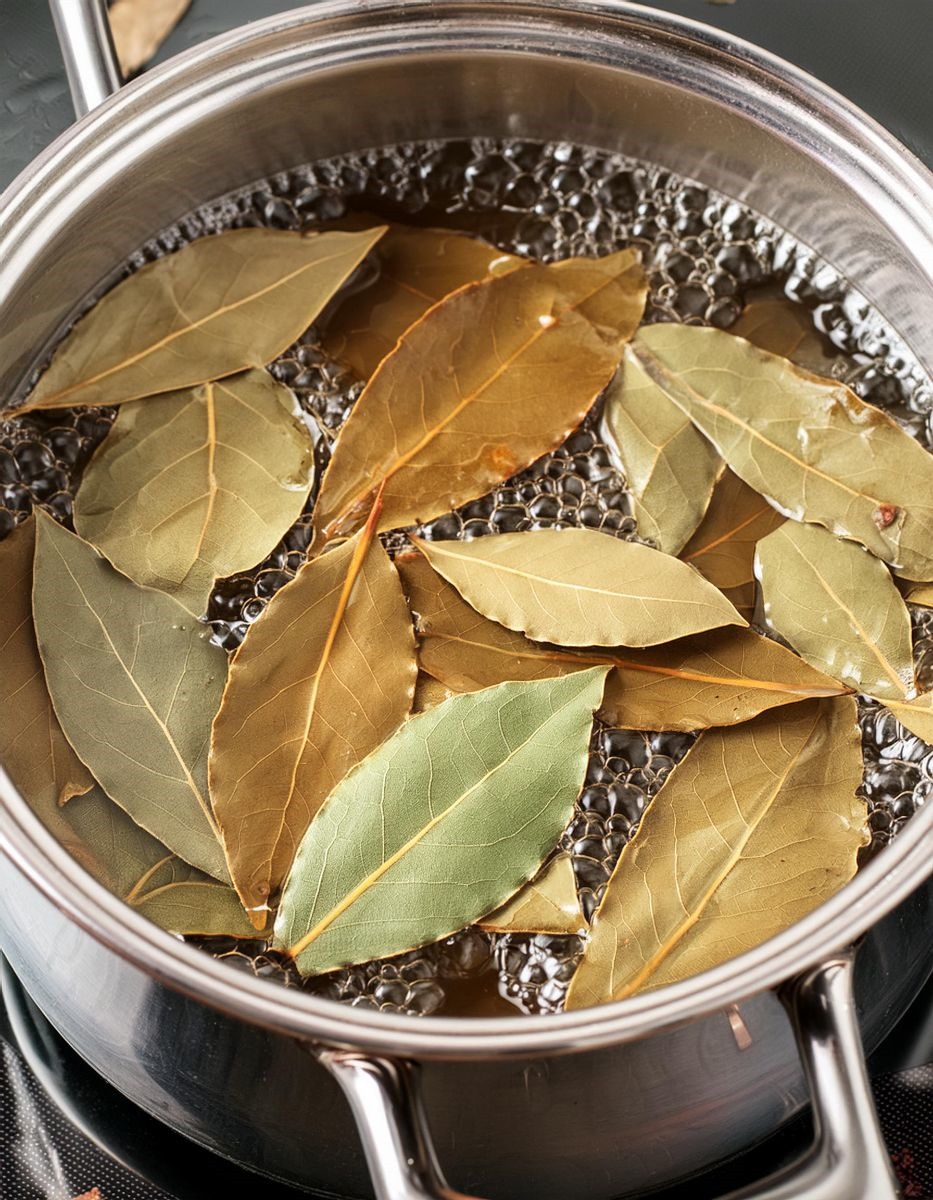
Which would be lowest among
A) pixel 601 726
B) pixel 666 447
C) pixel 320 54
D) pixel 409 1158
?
pixel 409 1158

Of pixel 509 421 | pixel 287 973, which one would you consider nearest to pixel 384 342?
pixel 509 421

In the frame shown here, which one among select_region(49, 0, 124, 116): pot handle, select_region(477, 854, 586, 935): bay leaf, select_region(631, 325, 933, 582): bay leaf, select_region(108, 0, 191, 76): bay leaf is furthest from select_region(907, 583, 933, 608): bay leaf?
select_region(108, 0, 191, 76): bay leaf

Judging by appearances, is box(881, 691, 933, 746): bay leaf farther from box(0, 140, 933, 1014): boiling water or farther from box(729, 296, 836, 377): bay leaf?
box(729, 296, 836, 377): bay leaf

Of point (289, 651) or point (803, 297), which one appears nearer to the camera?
point (289, 651)

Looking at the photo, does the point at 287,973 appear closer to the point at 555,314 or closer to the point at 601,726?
the point at 601,726

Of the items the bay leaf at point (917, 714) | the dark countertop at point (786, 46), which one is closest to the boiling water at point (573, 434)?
the bay leaf at point (917, 714)

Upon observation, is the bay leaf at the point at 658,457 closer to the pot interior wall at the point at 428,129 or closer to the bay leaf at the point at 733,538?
the bay leaf at the point at 733,538
